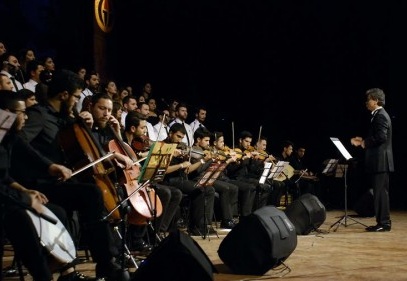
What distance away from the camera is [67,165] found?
440 cm

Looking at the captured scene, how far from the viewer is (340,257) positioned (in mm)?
5621

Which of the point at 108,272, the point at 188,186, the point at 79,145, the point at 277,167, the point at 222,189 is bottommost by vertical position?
the point at 108,272

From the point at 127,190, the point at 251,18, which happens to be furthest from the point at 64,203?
the point at 251,18

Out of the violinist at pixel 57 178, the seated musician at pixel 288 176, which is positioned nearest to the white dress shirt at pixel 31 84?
the violinist at pixel 57 178

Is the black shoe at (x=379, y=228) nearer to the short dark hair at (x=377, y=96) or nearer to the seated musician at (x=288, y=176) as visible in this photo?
the short dark hair at (x=377, y=96)

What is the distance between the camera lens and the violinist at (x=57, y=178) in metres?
4.11

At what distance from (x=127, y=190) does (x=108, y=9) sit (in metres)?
8.38

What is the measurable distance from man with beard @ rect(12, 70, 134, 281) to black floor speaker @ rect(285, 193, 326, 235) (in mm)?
3300

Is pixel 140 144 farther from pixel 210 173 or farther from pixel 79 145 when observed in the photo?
pixel 79 145

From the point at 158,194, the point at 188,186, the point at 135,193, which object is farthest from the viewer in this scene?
the point at 188,186

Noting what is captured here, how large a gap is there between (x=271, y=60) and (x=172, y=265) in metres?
11.9

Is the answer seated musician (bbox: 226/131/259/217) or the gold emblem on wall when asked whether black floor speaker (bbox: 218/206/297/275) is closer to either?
seated musician (bbox: 226/131/259/217)

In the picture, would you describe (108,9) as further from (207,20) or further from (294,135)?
(294,135)

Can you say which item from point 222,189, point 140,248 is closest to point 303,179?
point 222,189
